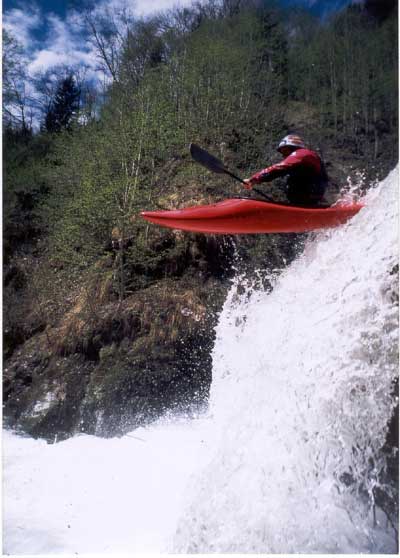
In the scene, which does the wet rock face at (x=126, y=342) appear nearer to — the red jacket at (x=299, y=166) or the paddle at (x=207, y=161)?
the paddle at (x=207, y=161)

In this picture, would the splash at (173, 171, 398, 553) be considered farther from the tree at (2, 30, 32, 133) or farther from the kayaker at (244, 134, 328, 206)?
the tree at (2, 30, 32, 133)

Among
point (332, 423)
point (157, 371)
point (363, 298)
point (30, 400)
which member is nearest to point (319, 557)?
point (332, 423)

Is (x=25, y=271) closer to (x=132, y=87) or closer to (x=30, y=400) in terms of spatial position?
(x=30, y=400)

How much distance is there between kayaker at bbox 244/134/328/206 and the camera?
5.91ft

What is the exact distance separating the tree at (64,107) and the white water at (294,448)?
309 cm

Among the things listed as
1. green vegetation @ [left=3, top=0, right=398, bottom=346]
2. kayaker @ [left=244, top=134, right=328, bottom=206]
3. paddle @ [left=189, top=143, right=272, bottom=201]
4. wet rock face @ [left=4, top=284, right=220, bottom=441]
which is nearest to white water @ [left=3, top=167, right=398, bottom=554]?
kayaker @ [left=244, top=134, right=328, bottom=206]

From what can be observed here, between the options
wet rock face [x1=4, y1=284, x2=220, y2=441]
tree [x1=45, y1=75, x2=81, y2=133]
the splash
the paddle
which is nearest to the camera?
the splash

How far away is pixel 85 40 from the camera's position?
3480 millimetres

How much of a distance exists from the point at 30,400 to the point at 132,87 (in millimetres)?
3146

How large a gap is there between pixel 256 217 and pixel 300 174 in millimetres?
275

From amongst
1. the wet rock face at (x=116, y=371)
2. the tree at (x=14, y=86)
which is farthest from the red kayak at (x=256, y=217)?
the tree at (x=14, y=86)

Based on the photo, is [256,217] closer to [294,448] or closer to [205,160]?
[205,160]

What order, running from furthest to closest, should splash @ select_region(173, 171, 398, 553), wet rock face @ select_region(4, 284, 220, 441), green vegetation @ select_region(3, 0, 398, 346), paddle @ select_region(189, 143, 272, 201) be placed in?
green vegetation @ select_region(3, 0, 398, 346) → wet rock face @ select_region(4, 284, 220, 441) → paddle @ select_region(189, 143, 272, 201) → splash @ select_region(173, 171, 398, 553)

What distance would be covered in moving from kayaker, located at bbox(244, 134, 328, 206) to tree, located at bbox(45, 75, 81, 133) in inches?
111
